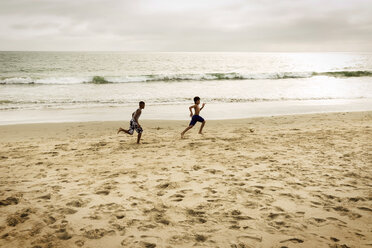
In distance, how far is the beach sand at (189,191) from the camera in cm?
317

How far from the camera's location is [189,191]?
4359mm

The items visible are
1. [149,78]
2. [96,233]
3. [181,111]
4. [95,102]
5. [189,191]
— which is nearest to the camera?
[96,233]

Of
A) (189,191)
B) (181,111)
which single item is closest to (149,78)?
(181,111)

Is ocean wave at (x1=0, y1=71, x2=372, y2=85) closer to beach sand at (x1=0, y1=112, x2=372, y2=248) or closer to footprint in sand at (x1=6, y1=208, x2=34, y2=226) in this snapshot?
beach sand at (x1=0, y1=112, x2=372, y2=248)

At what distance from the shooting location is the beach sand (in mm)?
3168

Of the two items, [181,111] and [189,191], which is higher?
[181,111]

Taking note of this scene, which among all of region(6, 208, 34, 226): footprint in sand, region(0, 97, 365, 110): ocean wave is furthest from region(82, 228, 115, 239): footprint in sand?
region(0, 97, 365, 110): ocean wave

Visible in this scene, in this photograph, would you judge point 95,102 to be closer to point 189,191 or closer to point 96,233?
point 189,191

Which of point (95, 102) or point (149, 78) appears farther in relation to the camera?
point (149, 78)

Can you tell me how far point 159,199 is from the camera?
4.09 meters

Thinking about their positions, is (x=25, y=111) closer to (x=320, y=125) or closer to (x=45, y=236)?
(x=45, y=236)

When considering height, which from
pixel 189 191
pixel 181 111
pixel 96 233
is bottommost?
pixel 96 233

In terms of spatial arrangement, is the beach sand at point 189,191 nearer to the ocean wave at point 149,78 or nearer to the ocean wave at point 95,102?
the ocean wave at point 95,102

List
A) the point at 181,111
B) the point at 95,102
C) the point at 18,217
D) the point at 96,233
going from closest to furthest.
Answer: the point at 96,233, the point at 18,217, the point at 181,111, the point at 95,102
